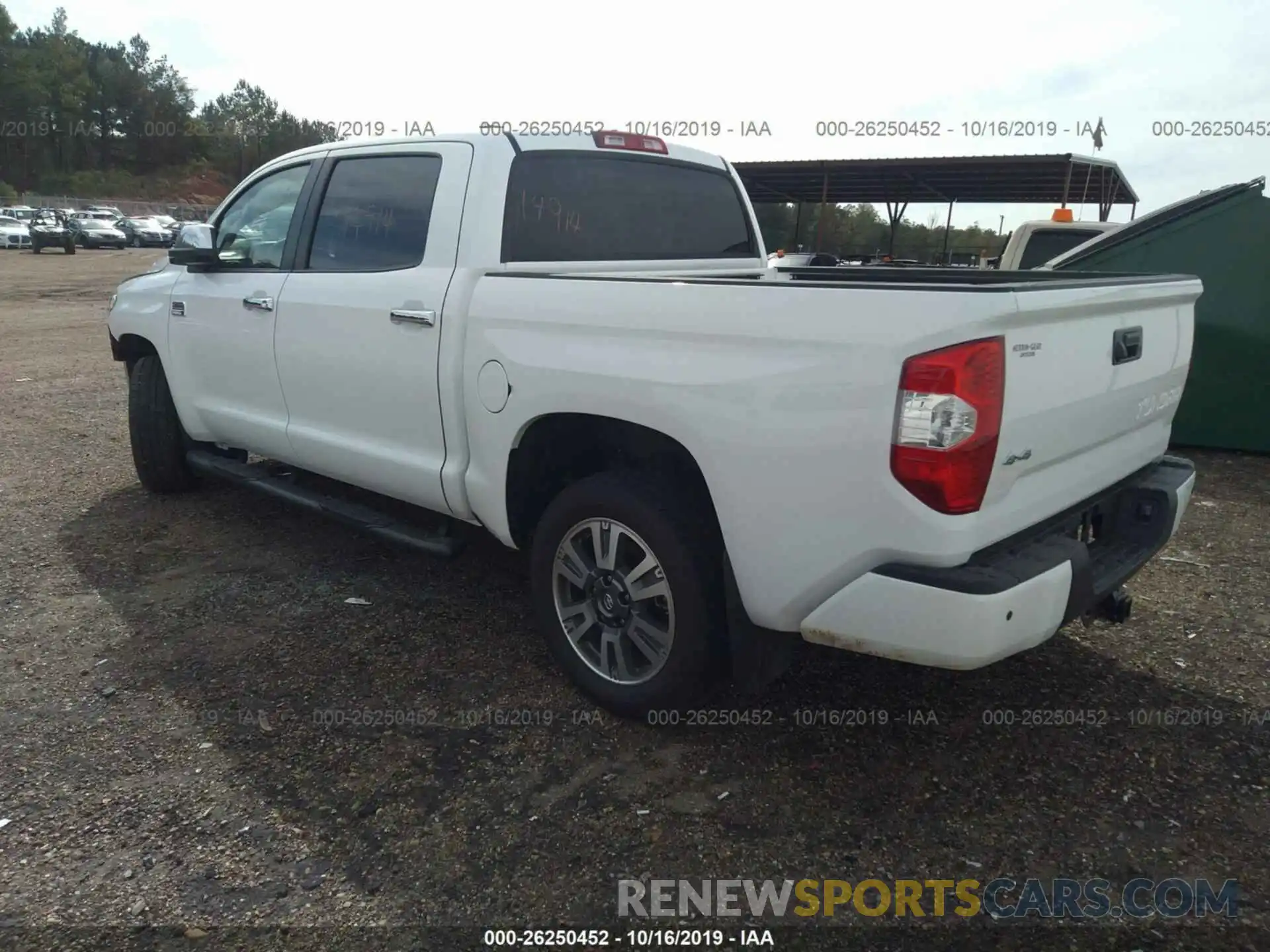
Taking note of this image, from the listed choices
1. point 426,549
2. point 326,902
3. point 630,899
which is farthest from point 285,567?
point 630,899

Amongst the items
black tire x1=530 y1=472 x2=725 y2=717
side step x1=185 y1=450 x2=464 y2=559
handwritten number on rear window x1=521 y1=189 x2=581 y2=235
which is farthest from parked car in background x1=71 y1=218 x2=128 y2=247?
black tire x1=530 y1=472 x2=725 y2=717

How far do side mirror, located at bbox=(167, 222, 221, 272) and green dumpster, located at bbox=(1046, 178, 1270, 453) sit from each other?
524 cm

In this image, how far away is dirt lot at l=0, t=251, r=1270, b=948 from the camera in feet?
7.68

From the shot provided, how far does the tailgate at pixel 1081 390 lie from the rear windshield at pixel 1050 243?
5475mm

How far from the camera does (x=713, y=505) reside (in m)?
2.76

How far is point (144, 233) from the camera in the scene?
41.8 meters

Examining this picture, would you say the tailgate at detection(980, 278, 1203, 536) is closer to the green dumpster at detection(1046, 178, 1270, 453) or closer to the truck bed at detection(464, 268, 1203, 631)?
the truck bed at detection(464, 268, 1203, 631)

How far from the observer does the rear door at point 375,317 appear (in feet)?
11.2

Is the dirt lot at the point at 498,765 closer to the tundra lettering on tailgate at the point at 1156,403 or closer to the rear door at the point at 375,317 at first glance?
the rear door at the point at 375,317

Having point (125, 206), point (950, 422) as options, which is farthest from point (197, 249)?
point (125, 206)

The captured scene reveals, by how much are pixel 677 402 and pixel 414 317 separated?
1281mm

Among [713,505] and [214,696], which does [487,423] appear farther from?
[214,696]

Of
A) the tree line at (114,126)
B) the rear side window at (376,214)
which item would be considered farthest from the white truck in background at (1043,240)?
the tree line at (114,126)

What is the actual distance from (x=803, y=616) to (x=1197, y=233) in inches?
220
